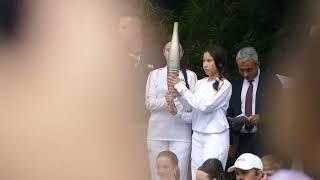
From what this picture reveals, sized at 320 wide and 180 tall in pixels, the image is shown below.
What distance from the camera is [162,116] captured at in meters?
3.65

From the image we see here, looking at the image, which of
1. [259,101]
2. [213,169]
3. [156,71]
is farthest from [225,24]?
[213,169]

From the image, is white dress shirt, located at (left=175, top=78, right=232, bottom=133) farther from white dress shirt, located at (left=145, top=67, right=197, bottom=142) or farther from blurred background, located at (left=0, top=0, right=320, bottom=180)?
blurred background, located at (left=0, top=0, right=320, bottom=180)

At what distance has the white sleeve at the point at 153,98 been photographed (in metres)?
3.60

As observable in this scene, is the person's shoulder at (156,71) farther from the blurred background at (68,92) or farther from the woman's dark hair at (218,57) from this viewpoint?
the woman's dark hair at (218,57)

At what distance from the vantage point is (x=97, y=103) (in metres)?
3.75

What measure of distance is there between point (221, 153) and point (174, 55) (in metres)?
0.54

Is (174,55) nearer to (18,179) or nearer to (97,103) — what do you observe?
(97,103)

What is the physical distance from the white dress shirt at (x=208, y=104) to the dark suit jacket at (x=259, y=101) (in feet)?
0.43

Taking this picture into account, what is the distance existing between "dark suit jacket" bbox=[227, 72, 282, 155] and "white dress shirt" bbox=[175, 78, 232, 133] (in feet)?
0.43

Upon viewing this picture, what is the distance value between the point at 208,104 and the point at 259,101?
0.32 metres

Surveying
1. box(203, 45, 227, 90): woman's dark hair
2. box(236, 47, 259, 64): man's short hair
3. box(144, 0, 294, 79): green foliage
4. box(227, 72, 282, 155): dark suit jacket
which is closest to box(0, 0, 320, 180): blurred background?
box(227, 72, 282, 155): dark suit jacket

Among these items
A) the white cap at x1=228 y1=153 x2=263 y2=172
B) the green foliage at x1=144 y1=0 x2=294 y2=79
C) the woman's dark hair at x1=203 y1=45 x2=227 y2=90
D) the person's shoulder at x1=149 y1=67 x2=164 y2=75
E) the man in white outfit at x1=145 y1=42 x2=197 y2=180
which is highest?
the green foliage at x1=144 y1=0 x2=294 y2=79

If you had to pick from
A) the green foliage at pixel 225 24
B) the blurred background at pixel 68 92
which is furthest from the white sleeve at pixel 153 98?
the green foliage at pixel 225 24

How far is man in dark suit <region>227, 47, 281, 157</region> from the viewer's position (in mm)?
3521
